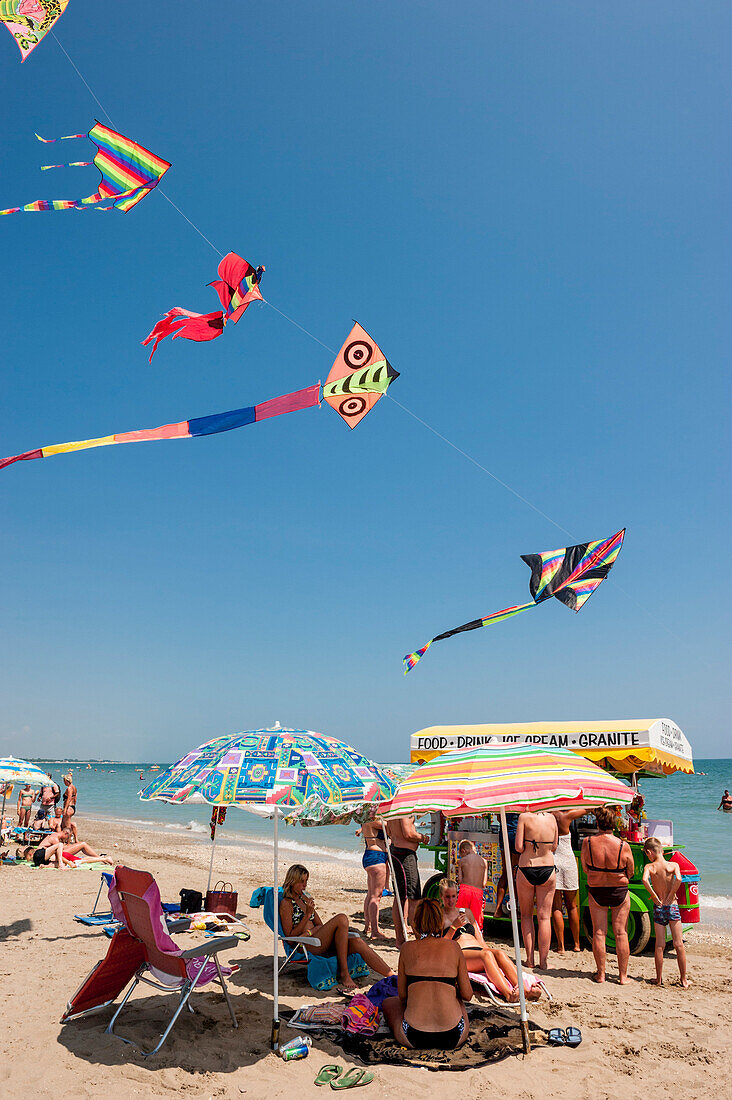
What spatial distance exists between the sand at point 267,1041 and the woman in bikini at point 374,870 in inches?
22.2

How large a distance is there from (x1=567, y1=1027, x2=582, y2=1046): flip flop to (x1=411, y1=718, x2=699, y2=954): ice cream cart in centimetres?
280

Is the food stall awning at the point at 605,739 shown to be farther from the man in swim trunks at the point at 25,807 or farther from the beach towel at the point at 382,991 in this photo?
the man in swim trunks at the point at 25,807

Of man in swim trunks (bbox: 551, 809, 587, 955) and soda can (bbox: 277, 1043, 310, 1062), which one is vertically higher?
man in swim trunks (bbox: 551, 809, 587, 955)

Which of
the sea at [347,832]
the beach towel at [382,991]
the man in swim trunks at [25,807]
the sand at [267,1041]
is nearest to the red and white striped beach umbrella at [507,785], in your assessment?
the sand at [267,1041]

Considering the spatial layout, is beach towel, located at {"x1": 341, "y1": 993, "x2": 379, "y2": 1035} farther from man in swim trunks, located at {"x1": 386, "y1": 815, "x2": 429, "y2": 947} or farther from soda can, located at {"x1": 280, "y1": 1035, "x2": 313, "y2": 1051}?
man in swim trunks, located at {"x1": 386, "y1": 815, "x2": 429, "y2": 947}

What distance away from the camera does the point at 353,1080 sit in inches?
154

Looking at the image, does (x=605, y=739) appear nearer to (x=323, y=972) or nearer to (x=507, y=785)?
(x=323, y=972)

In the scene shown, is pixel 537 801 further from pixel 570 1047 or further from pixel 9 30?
pixel 9 30

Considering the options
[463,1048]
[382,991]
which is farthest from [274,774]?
[463,1048]

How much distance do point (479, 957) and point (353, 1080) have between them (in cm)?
161

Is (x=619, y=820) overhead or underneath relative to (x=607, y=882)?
overhead

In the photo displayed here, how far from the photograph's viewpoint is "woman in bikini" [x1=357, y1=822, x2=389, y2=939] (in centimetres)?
748

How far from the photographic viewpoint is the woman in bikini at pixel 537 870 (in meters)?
6.66

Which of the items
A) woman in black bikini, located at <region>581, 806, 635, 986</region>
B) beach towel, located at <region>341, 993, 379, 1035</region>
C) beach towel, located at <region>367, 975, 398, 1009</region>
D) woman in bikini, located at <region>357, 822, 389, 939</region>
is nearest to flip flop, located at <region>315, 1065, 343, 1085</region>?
beach towel, located at <region>341, 993, 379, 1035</region>
